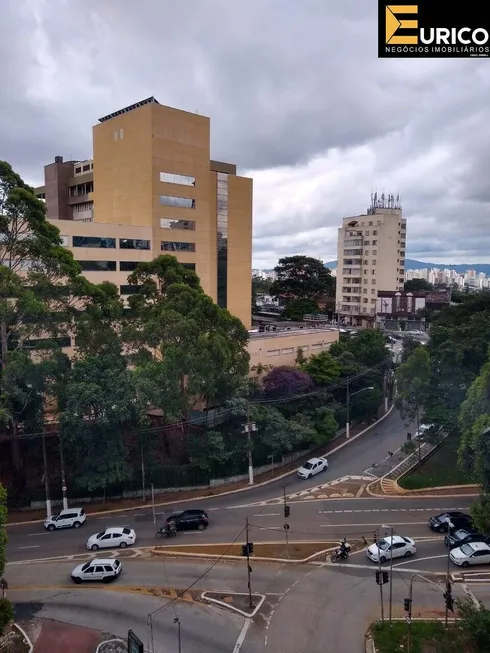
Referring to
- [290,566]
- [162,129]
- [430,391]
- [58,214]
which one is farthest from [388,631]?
[58,214]

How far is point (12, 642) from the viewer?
18234 mm

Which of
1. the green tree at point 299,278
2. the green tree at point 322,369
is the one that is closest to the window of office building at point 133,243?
the green tree at point 322,369

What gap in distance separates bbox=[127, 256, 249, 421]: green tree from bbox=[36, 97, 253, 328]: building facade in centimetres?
1431

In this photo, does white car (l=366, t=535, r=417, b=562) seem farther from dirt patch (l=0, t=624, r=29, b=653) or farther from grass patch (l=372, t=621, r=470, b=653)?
dirt patch (l=0, t=624, r=29, b=653)

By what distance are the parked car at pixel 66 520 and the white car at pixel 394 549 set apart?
50.7 ft

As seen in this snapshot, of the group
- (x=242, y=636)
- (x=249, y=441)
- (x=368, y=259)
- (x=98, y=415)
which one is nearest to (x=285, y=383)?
(x=249, y=441)

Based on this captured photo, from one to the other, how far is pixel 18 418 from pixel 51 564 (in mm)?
9219

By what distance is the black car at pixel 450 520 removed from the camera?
26.4 metres

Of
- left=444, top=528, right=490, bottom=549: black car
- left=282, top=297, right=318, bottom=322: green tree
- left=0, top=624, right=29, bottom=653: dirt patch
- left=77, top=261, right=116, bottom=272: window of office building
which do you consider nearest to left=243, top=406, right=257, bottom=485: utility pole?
left=444, top=528, right=490, bottom=549: black car

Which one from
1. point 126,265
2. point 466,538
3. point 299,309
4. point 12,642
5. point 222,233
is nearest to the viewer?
point 12,642

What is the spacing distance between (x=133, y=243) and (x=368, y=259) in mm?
63167

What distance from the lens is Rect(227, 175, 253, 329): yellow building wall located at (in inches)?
2218

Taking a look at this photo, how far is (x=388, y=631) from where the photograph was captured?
18438 mm

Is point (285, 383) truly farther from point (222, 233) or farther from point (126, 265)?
point (222, 233)
